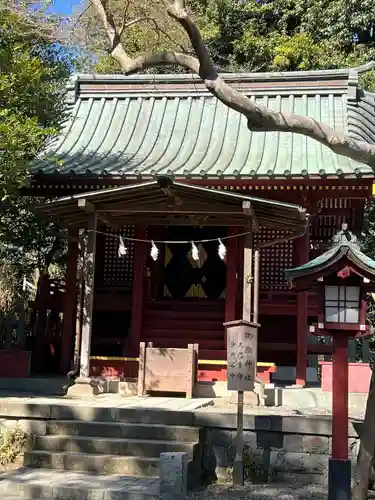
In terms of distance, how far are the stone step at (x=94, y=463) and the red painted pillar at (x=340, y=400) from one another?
1972 mm

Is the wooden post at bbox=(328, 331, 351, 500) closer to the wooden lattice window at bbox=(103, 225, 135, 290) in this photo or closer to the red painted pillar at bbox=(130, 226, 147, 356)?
the red painted pillar at bbox=(130, 226, 147, 356)

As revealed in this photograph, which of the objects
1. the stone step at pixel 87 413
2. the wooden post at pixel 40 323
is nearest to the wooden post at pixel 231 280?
the stone step at pixel 87 413

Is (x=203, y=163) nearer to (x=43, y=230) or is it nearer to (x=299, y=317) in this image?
(x=299, y=317)

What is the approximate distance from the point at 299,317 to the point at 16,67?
641 cm

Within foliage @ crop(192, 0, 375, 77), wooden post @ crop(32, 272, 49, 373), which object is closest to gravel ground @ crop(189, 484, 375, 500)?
wooden post @ crop(32, 272, 49, 373)

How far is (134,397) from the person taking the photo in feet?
30.3

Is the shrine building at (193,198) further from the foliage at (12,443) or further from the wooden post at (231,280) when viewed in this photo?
the foliage at (12,443)

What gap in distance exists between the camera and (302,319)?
1079cm

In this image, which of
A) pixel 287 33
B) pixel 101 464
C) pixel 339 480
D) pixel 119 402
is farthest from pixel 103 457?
pixel 287 33

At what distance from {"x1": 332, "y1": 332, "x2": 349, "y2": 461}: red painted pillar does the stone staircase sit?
1612 mm

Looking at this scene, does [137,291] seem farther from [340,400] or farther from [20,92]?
[340,400]

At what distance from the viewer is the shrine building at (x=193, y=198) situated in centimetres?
1015

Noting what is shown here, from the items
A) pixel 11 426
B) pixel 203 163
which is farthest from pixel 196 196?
pixel 11 426

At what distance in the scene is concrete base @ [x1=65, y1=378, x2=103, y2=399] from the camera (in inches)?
359
